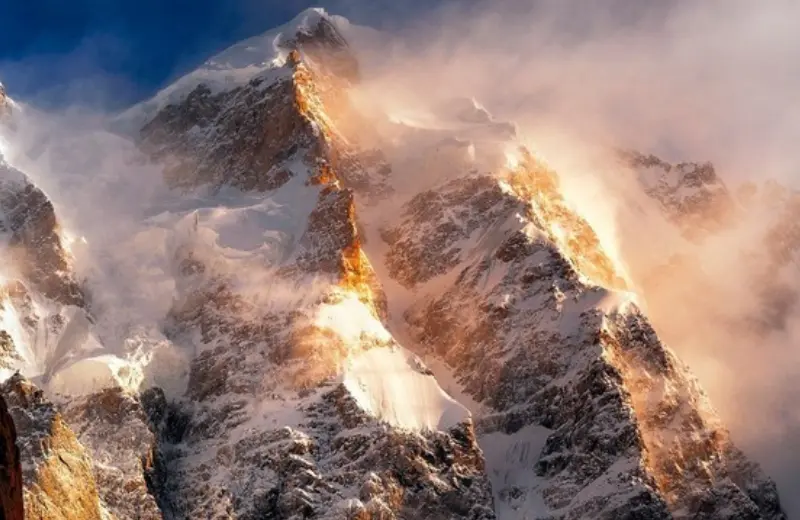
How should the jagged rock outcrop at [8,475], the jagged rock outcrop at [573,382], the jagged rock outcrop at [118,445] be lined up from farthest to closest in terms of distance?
the jagged rock outcrop at [573,382] → the jagged rock outcrop at [118,445] → the jagged rock outcrop at [8,475]

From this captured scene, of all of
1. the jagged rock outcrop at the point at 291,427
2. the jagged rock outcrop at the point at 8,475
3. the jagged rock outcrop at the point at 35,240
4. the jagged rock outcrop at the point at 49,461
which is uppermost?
the jagged rock outcrop at the point at 35,240

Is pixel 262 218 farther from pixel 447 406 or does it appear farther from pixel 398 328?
pixel 447 406

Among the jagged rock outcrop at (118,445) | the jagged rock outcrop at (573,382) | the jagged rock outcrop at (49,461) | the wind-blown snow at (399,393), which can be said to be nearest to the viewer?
the jagged rock outcrop at (49,461)

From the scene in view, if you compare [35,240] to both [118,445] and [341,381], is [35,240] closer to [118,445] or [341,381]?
[118,445]

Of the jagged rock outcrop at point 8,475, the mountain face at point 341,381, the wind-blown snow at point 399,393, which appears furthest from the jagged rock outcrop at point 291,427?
the jagged rock outcrop at point 8,475

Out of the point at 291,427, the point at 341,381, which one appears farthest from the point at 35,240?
the point at 291,427

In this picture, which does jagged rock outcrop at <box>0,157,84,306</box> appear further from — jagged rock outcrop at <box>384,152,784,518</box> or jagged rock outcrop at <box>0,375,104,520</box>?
jagged rock outcrop at <box>384,152,784,518</box>

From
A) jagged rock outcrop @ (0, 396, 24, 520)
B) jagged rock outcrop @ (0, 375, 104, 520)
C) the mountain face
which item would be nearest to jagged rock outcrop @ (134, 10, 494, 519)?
the mountain face

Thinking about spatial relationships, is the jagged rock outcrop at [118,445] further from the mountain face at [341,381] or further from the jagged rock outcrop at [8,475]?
the jagged rock outcrop at [8,475]
